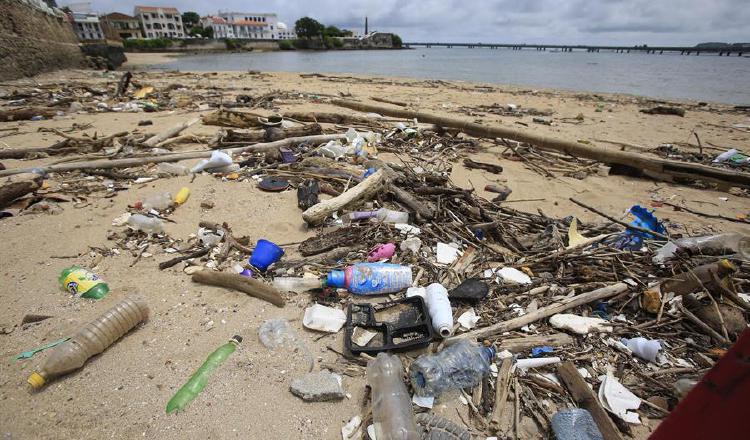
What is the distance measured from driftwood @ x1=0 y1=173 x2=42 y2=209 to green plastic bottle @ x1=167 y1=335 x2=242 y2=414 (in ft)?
11.6

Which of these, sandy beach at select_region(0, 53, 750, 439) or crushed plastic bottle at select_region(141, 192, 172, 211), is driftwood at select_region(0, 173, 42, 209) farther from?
crushed plastic bottle at select_region(141, 192, 172, 211)

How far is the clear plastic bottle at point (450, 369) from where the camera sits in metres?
1.96

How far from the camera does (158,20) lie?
8175cm

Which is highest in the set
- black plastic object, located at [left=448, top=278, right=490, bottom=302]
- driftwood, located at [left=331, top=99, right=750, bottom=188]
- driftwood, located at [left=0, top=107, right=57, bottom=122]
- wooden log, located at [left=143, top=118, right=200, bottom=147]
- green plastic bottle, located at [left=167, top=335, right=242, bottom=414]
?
driftwood, located at [left=331, top=99, right=750, bottom=188]

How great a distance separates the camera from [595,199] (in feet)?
15.8

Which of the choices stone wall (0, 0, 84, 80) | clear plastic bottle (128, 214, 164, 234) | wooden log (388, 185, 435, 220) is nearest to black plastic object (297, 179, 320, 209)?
wooden log (388, 185, 435, 220)

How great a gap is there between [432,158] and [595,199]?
2599 millimetres

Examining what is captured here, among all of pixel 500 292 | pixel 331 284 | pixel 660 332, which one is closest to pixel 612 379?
pixel 660 332

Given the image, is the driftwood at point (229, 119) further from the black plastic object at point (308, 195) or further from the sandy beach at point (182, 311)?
the black plastic object at point (308, 195)

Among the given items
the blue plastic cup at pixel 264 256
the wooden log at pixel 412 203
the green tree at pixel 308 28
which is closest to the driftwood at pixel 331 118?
the wooden log at pixel 412 203

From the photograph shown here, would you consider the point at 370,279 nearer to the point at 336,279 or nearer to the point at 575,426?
the point at 336,279

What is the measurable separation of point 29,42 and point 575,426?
862 inches

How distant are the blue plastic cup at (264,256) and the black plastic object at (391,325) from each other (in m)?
0.89

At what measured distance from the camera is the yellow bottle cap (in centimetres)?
181
